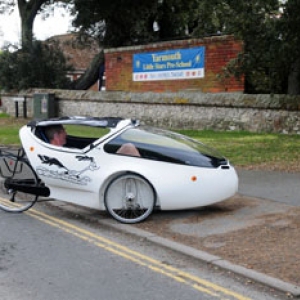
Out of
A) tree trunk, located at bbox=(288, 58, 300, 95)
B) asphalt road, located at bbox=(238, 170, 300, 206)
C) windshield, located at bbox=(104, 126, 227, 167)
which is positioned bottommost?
asphalt road, located at bbox=(238, 170, 300, 206)

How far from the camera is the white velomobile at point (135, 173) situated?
22.6ft

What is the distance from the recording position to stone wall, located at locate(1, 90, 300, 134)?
1570cm

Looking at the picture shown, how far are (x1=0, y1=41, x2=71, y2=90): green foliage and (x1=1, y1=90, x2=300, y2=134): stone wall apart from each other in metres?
2.94

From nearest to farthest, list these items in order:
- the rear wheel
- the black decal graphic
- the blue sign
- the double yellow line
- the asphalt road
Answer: the double yellow line, the black decal graphic, the rear wheel, the asphalt road, the blue sign

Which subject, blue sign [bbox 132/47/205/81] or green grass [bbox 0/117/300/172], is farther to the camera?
blue sign [bbox 132/47/205/81]

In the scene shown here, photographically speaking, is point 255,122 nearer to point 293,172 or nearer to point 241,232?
point 293,172

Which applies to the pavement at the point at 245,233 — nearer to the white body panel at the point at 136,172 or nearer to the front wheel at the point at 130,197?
the front wheel at the point at 130,197

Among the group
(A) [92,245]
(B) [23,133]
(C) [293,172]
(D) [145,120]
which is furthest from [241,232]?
(D) [145,120]

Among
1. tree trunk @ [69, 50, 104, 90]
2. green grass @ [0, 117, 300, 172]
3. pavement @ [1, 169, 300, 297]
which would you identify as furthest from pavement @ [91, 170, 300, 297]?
tree trunk @ [69, 50, 104, 90]

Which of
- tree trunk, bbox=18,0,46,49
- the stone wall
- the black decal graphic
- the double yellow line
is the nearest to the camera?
the double yellow line

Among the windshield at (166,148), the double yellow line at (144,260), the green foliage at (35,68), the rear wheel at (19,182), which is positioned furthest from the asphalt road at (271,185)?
the green foliage at (35,68)

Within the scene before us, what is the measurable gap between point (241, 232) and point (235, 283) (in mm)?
1617

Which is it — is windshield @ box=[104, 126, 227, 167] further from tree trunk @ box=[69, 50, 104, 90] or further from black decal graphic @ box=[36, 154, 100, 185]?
tree trunk @ box=[69, 50, 104, 90]

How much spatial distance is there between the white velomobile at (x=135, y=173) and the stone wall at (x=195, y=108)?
8906 mm
